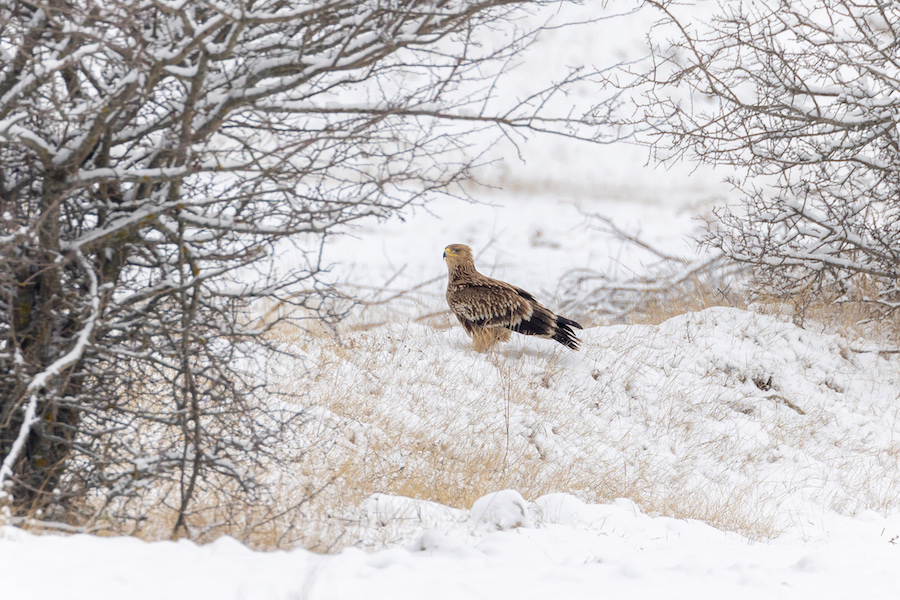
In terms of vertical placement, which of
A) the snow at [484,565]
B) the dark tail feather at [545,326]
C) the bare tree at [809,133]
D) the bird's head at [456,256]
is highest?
the bare tree at [809,133]

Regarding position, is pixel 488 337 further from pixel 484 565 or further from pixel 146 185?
pixel 146 185

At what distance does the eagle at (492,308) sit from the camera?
724 cm

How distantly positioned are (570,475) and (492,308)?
1832mm

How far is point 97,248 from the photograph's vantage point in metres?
3.92

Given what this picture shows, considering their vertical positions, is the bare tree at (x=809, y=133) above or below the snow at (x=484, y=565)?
above

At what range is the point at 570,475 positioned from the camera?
6121mm

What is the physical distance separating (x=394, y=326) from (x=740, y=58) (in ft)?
15.9

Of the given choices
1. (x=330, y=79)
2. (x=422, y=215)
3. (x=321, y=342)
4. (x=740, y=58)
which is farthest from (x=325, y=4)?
(x=422, y=215)

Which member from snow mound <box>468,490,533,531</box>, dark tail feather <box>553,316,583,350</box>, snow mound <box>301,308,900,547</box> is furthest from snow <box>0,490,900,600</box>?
dark tail feather <box>553,316,583,350</box>

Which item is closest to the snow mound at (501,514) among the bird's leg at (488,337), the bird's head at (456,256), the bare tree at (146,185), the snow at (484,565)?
the snow at (484,565)

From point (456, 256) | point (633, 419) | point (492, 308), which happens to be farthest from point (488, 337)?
point (633, 419)

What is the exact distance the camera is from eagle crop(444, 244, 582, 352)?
285 inches

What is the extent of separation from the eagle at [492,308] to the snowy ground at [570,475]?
456mm

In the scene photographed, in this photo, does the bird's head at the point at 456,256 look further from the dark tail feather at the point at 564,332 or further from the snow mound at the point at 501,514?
the snow mound at the point at 501,514
